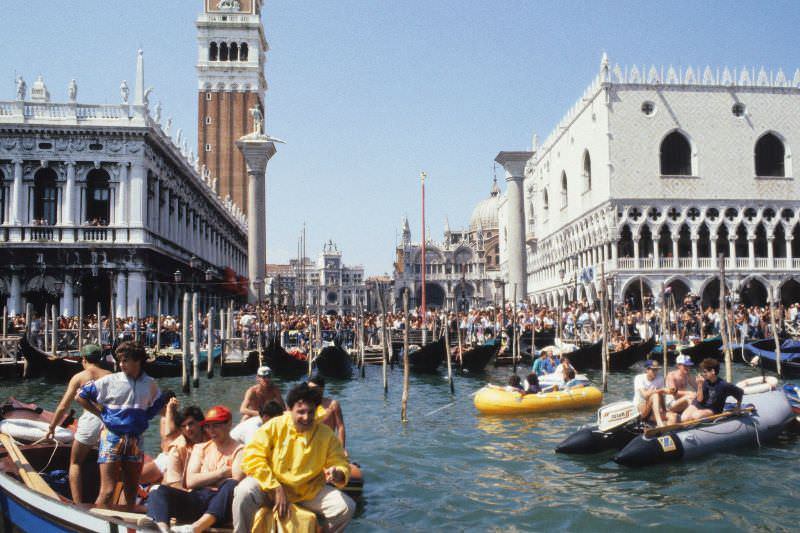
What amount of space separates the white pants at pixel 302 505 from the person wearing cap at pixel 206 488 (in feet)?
1.19

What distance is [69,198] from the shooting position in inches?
914

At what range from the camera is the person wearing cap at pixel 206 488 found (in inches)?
165

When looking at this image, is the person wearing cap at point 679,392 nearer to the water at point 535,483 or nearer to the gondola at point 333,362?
the water at point 535,483

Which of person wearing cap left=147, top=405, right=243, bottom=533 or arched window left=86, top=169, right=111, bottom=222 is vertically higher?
arched window left=86, top=169, right=111, bottom=222

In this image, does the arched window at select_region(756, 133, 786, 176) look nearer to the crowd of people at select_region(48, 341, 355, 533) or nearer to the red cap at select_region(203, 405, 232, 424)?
the crowd of people at select_region(48, 341, 355, 533)

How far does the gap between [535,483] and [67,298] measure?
19827 mm

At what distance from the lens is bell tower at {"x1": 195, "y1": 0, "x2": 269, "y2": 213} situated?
48094 mm

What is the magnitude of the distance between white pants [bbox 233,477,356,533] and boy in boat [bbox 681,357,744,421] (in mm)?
5619

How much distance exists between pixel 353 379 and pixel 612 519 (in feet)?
41.5

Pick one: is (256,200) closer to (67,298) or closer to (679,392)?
(67,298)

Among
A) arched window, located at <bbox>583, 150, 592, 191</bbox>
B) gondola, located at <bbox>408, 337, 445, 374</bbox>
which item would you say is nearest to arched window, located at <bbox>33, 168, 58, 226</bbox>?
gondola, located at <bbox>408, 337, 445, 374</bbox>

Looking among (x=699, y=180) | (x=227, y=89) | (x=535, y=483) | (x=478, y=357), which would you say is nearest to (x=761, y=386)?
(x=535, y=483)

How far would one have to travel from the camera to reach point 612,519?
611 centimetres

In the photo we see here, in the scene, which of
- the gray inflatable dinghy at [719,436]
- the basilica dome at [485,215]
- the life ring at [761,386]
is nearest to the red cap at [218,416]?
the gray inflatable dinghy at [719,436]
